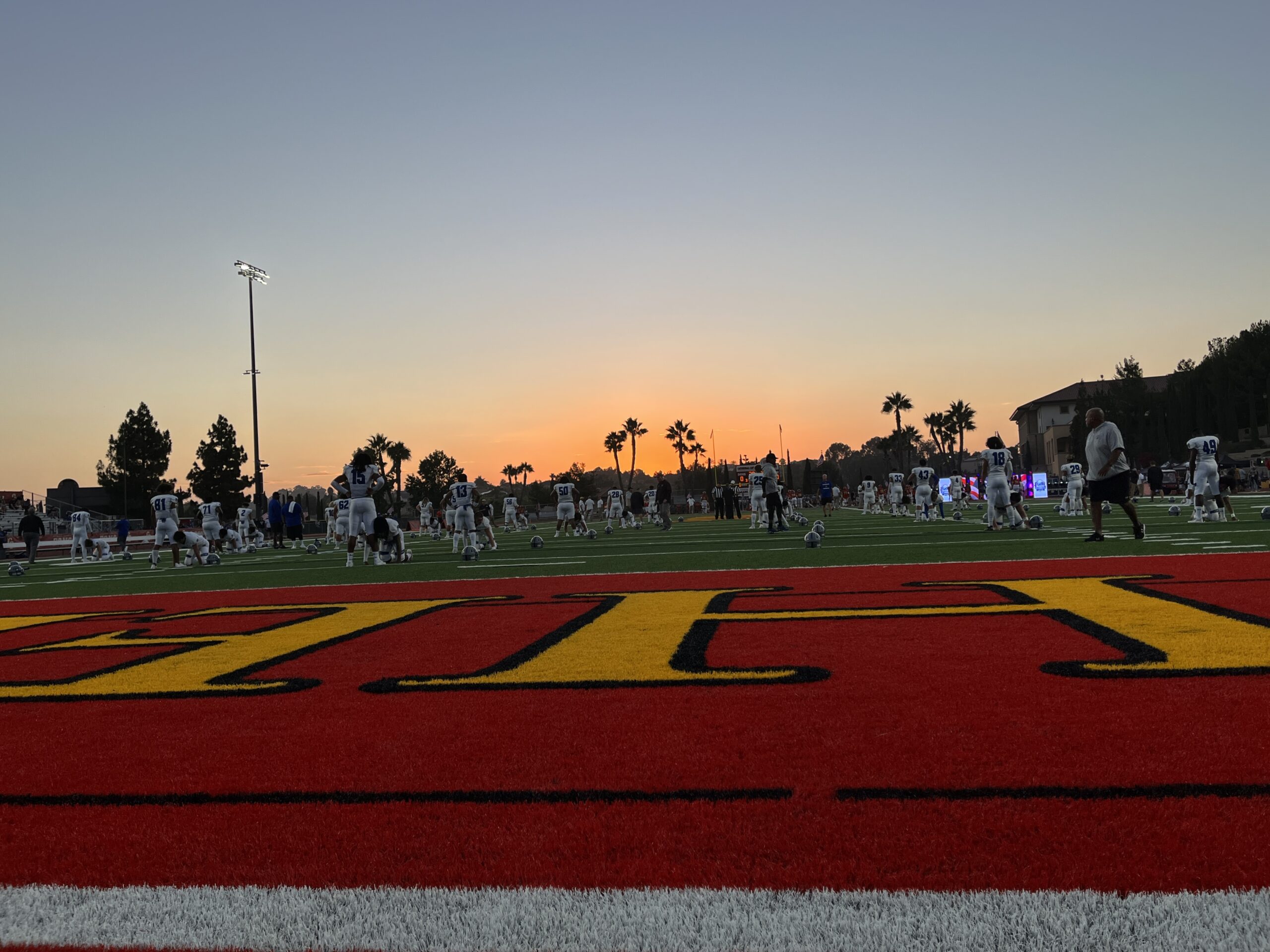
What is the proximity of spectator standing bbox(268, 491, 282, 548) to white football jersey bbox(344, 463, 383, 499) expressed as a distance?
11036 mm

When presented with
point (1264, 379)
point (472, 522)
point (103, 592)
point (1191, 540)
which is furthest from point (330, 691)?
point (1264, 379)

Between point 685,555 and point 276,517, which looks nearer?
point 685,555

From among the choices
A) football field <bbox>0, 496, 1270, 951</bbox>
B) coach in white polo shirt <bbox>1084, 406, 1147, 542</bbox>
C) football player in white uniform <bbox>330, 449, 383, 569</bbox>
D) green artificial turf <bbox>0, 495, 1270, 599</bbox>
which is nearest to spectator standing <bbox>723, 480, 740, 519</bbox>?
green artificial turf <bbox>0, 495, 1270, 599</bbox>

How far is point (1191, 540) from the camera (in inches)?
520

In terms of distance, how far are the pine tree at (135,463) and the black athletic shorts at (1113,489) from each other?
7360 cm

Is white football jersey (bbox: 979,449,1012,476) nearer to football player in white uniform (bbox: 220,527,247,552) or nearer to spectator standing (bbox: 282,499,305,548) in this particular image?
spectator standing (bbox: 282,499,305,548)

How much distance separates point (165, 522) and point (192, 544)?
3.24ft

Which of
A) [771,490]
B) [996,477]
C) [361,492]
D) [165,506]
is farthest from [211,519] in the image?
[996,477]

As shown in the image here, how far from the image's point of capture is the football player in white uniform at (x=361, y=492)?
50.3ft

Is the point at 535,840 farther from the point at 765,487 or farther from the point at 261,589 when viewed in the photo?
the point at 765,487

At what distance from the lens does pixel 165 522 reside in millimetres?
19859

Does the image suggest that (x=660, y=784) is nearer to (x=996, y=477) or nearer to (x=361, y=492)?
(x=361, y=492)

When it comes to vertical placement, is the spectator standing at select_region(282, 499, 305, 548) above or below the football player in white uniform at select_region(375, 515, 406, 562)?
above

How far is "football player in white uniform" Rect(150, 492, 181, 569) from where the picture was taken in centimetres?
1962
